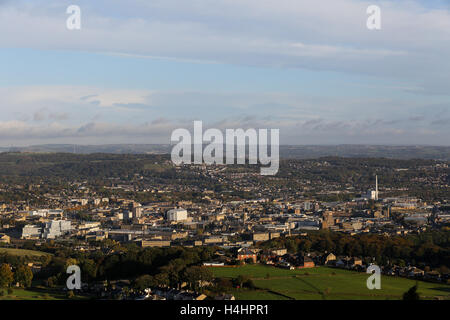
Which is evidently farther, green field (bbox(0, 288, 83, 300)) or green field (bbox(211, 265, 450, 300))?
green field (bbox(0, 288, 83, 300))

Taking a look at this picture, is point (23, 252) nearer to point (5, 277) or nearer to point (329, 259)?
point (5, 277)

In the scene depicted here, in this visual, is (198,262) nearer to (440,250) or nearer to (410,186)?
(440,250)

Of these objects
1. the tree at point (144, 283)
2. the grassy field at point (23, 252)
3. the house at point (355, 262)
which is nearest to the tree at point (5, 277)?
the tree at point (144, 283)

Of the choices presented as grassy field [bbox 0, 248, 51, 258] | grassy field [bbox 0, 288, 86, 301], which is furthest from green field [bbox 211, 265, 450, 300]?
grassy field [bbox 0, 248, 51, 258]

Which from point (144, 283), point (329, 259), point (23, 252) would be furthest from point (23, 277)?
point (329, 259)

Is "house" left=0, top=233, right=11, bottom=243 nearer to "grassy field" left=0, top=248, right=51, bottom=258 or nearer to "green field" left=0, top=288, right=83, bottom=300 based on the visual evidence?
"grassy field" left=0, top=248, right=51, bottom=258

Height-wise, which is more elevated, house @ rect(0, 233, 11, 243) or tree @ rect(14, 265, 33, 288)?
tree @ rect(14, 265, 33, 288)

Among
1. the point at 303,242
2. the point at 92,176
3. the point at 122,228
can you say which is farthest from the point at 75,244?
the point at 92,176

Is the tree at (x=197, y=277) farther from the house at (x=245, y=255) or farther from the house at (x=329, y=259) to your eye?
the house at (x=329, y=259)
